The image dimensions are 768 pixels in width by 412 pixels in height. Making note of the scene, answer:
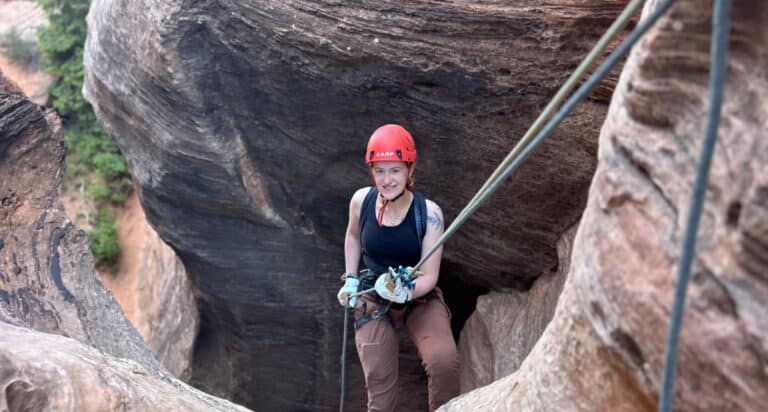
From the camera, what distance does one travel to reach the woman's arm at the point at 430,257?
3.97 meters

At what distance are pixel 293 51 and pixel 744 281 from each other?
3862 mm

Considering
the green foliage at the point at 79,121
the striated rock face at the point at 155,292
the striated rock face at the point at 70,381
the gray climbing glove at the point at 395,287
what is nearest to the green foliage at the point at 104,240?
the green foliage at the point at 79,121

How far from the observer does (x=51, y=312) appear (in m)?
4.45

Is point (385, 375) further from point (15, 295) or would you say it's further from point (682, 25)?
point (682, 25)

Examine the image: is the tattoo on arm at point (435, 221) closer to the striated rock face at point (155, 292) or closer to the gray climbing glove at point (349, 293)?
the gray climbing glove at point (349, 293)

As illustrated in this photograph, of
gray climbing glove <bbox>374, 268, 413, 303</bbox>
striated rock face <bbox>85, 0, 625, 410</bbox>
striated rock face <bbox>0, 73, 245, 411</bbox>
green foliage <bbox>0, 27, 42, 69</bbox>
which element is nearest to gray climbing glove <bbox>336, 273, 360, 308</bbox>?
gray climbing glove <bbox>374, 268, 413, 303</bbox>

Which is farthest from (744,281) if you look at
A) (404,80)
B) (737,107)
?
(404,80)

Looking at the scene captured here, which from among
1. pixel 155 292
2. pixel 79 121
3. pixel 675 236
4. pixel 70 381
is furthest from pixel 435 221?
pixel 79 121

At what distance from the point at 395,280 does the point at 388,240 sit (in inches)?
9.9

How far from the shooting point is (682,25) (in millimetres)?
1873

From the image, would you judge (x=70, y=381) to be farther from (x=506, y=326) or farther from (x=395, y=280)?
(x=506, y=326)

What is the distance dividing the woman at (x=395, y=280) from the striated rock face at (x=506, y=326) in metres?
0.99

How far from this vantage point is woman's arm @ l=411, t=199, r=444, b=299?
3.97 metres

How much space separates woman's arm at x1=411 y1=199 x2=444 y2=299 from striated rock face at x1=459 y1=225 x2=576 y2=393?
1.09 m
